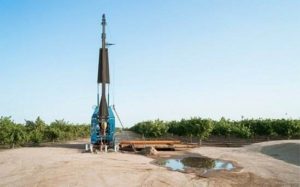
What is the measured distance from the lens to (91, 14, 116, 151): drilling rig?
2705 centimetres

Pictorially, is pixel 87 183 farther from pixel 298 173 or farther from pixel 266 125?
pixel 266 125

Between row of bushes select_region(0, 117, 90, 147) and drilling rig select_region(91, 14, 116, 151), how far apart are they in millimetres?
9393

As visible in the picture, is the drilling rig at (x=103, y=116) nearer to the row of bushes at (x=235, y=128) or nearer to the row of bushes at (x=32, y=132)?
the row of bushes at (x=32, y=132)

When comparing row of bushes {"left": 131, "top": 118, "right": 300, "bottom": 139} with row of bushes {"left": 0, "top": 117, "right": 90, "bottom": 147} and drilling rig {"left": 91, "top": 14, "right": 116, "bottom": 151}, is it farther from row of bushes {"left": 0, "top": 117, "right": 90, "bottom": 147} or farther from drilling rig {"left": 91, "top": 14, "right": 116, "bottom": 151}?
drilling rig {"left": 91, "top": 14, "right": 116, "bottom": 151}

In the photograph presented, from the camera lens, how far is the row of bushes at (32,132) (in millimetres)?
32750

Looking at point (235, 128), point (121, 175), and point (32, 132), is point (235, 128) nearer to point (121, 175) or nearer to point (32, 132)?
point (32, 132)

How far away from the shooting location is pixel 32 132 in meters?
37.8

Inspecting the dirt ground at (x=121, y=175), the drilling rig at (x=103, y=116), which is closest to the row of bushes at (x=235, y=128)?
the drilling rig at (x=103, y=116)

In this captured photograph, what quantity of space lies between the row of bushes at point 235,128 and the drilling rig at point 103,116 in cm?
1808

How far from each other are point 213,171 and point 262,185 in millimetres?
3870

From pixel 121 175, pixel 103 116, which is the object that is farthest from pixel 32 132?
pixel 121 175

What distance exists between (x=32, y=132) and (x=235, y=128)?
81.3 feet

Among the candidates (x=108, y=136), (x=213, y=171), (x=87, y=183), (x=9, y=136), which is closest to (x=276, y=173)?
(x=213, y=171)

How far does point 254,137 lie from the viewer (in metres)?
50.7
